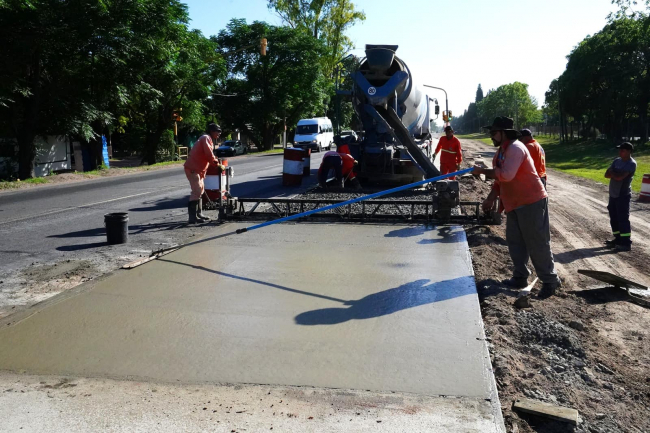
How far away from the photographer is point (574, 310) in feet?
18.3

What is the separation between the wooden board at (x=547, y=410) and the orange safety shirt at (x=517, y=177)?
2960 millimetres

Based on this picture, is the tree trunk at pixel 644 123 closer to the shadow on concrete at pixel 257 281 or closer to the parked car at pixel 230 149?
the parked car at pixel 230 149

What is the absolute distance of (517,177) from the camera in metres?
6.10

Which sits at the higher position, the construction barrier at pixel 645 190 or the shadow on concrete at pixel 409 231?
the construction barrier at pixel 645 190

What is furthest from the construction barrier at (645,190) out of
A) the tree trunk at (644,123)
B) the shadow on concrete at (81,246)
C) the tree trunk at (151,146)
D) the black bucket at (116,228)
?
the tree trunk at (644,123)

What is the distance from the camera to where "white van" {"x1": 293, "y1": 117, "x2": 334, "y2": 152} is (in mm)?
42469

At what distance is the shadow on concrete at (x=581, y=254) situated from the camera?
26.5 ft

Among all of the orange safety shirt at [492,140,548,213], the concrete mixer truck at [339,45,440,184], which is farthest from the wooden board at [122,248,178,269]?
the concrete mixer truck at [339,45,440,184]

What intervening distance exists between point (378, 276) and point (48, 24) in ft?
61.9

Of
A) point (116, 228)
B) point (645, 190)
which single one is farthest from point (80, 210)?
point (645, 190)

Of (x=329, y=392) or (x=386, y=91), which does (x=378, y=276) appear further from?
(x=386, y=91)

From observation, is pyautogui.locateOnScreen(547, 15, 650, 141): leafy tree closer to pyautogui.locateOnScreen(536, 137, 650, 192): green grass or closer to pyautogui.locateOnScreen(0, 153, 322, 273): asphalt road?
pyautogui.locateOnScreen(536, 137, 650, 192): green grass

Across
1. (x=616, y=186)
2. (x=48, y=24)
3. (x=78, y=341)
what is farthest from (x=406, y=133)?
(x=48, y=24)

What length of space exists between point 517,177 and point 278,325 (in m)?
3.05
